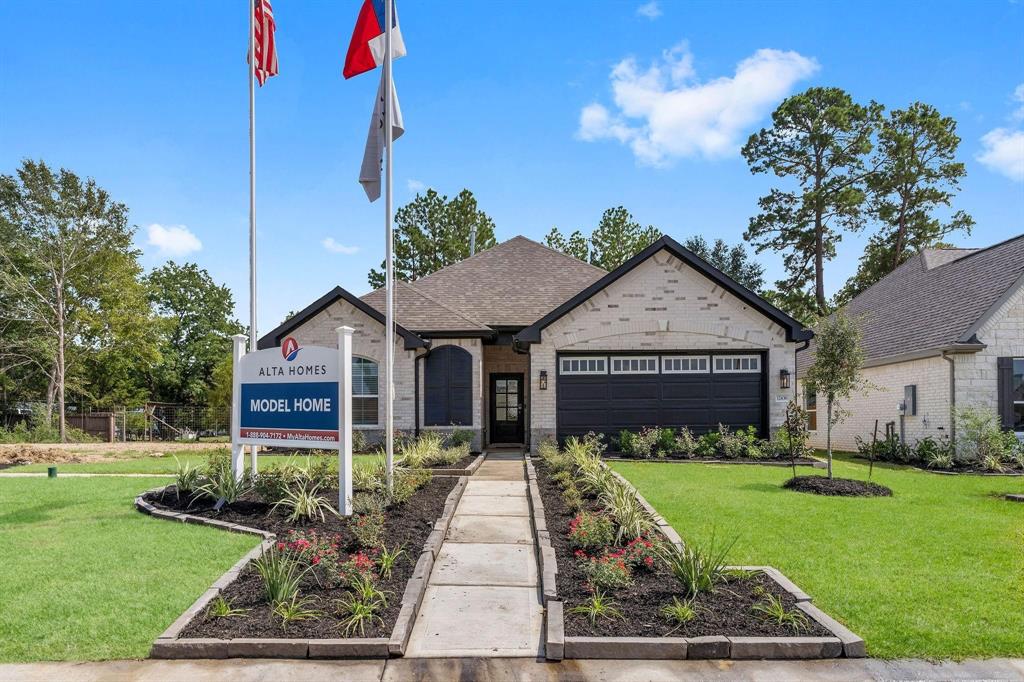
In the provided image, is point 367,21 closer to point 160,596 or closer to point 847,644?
point 160,596

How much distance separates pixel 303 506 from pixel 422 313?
10661 millimetres

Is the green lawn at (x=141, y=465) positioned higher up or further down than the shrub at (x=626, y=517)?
further down

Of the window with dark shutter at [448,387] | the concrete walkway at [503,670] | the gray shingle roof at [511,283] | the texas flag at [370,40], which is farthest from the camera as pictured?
the gray shingle roof at [511,283]

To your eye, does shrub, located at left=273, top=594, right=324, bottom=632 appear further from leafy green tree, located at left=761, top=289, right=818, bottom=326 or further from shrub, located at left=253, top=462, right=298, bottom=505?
leafy green tree, located at left=761, top=289, right=818, bottom=326

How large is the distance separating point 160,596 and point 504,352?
14653mm

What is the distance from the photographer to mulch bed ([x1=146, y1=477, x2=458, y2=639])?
498cm

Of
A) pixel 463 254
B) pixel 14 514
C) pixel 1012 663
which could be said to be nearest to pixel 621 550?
pixel 1012 663

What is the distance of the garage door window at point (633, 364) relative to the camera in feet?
57.1

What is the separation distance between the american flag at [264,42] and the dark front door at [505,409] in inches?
443

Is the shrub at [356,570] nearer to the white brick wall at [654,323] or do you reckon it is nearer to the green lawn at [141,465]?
the green lawn at [141,465]

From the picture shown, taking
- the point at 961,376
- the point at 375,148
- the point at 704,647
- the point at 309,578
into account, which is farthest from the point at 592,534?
the point at 961,376

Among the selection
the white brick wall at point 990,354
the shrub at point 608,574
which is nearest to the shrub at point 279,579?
the shrub at point 608,574

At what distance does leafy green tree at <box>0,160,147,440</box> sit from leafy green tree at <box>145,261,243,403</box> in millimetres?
8874

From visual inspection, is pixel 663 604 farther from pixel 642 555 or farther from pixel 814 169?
pixel 814 169
